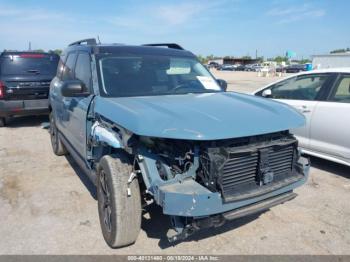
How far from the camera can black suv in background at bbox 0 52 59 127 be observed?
8.52 m

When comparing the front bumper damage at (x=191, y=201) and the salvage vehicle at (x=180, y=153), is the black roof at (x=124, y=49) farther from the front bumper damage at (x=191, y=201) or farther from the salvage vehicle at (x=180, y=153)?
the front bumper damage at (x=191, y=201)

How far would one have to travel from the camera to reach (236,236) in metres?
3.59

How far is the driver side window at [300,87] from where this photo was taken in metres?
5.67

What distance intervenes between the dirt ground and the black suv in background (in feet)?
11.7

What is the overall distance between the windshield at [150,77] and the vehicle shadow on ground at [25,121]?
6370mm

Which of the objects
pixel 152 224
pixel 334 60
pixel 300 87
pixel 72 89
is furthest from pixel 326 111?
pixel 334 60

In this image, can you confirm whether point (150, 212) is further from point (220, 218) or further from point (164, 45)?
point (164, 45)

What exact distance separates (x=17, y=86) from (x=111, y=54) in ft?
17.6

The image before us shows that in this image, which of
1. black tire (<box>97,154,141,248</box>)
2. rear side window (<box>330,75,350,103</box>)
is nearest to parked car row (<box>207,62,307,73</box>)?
rear side window (<box>330,75,350,103</box>)

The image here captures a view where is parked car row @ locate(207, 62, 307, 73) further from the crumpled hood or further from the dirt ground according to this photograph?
the crumpled hood

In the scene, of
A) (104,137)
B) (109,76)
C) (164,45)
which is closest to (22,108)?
(164,45)

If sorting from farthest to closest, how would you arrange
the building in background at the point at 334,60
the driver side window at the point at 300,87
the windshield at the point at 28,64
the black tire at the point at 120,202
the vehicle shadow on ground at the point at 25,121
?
the building in background at the point at 334,60, the vehicle shadow on ground at the point at 25,121, the windshield at the point at 28,64, the driver side window at the point at 300,87, the black tire at the point at 120,202

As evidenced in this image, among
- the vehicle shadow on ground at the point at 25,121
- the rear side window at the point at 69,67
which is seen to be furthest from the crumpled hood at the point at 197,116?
the vehicle shadow on ground at the point at 25,121

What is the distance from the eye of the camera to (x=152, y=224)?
382cm
